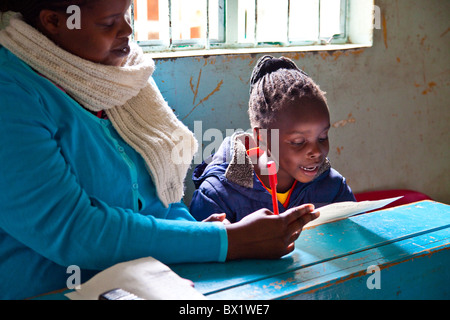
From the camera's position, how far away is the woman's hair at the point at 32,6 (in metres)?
1.17

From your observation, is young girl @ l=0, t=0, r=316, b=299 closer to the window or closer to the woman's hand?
the woman's hand

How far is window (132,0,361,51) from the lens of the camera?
2379 mm

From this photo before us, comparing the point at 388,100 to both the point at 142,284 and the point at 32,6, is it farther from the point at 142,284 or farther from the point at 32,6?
the point at 142,284

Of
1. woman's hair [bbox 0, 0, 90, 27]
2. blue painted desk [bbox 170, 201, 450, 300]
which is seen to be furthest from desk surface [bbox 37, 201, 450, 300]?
woman's hair [bbox 0, 0, 90, 27]

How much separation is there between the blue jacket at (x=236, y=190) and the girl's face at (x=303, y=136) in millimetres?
97

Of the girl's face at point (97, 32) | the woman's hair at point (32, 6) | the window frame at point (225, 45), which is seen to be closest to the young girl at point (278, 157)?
the window frame at point (225, 45)

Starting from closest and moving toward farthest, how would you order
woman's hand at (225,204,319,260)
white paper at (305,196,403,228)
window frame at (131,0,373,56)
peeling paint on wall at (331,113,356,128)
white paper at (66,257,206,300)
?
white paper at (66,257,206,300), woman's hand at (225,204,319,260), white paper at (305,196,403,228), window frame at (131,0,373,56), peeling paint on wall at (331,113,356,128)

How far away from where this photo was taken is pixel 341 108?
9.07ft

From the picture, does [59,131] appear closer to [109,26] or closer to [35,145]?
[35,145]

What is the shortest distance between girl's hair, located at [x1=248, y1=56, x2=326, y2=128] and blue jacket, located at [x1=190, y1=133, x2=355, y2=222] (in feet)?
0.48

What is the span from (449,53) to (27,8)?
259 centimetres

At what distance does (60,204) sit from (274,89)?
3.88ft

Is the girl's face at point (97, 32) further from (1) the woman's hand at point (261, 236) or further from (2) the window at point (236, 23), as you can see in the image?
(2) the window at point (236, 23)
